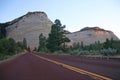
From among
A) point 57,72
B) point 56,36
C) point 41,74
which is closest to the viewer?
point 41,74

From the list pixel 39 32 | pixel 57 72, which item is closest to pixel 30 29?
pixel 39 32

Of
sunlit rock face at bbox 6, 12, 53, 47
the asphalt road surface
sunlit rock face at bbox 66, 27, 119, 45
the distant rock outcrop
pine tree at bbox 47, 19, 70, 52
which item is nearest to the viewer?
the asphalt road surface

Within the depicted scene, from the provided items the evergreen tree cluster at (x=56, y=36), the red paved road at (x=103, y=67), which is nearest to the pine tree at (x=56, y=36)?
the evergreen tree cluster at (x=56, y=36)

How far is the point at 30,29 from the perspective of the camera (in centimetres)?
18438

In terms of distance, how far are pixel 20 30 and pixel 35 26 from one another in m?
12.3

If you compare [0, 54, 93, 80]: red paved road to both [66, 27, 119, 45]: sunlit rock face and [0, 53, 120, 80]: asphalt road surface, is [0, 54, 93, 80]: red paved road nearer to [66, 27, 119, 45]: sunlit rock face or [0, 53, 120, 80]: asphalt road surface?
[0, 53, 120, 80]: asphalt road surface

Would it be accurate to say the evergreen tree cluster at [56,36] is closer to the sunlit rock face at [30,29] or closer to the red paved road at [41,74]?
the red paved road at [41,74]

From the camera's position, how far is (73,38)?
156 metres

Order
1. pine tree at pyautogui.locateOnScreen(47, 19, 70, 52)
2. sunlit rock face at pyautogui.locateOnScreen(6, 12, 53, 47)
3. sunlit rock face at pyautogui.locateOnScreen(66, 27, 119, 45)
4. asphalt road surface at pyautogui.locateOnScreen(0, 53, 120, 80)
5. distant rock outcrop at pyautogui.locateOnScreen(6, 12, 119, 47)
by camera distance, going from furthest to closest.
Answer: sunlit rock face at pyautogui.locateOnScreen(6, 12, 53, 47)
distant rock outcrop at pyautogui.locateOnScreen(6, 12, 119, 47)
sunlit rock face at pyautogui.locateOnScreen(66, 27, 119, 45)
pine tree at pyautogui.locateOnScreen(47, 19, 70, 52)
asphalt road surface at pyautogui.locateOnScreen(0, 53, 120, 80)

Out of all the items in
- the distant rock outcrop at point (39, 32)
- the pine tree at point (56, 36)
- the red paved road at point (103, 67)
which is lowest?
the red paved road at point (103, 67)

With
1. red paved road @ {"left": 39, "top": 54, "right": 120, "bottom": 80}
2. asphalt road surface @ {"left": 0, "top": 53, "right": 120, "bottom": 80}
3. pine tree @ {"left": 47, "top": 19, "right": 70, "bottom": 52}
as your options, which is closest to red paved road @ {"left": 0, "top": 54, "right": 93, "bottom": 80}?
asphalt road surface @ {"left": 0, "top": 53, "right": 120, "bottom": 80}

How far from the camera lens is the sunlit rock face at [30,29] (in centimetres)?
17600

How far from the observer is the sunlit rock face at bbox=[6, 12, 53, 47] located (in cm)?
17600

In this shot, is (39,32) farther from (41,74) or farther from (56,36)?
(41,74)
